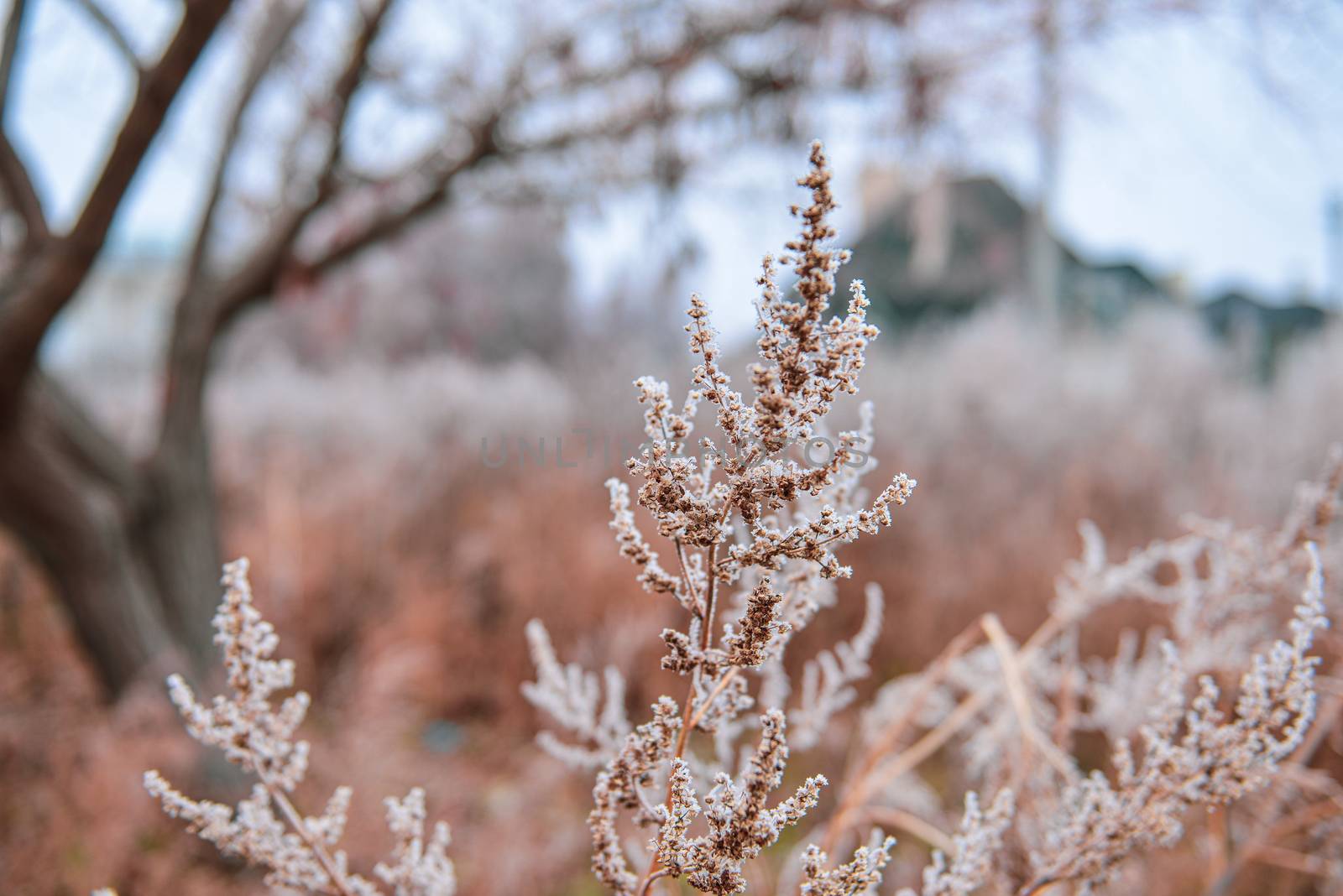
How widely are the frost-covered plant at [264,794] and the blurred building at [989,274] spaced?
827 cm

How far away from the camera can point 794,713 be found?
2.72ft

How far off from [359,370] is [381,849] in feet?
30.7

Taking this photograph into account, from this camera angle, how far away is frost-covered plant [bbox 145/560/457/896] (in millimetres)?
557

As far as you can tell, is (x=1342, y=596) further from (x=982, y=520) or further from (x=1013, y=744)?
(x=982, y=520)

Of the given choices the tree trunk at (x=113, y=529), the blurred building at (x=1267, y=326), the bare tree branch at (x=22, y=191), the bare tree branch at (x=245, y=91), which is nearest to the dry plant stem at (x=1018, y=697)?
the bare tree branch at (x=22, y=191)

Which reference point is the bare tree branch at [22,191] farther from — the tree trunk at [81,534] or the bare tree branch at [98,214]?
the tree trunk at [81,534]

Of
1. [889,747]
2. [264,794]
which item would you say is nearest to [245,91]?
[264,794]

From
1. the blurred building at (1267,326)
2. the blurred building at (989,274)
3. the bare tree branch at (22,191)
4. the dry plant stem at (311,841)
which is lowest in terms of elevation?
the dry plant stem at (311,841)

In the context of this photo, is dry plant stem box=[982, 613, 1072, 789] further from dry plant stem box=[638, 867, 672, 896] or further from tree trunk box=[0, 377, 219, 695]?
tree trunk box=[0, 377, 219, 695]

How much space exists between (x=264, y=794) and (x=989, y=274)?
36.3 feet

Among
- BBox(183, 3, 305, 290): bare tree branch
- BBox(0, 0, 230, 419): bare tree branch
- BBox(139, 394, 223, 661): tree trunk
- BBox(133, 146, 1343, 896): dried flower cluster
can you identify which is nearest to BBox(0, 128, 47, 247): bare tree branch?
BBox(0, 0, 230, 419): bare tree branch

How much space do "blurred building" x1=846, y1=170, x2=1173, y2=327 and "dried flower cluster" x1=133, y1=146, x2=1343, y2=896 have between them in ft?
25.8

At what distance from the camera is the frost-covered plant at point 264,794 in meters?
0.56

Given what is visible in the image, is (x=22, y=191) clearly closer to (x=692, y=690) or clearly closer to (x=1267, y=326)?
(x=692, y=690)
